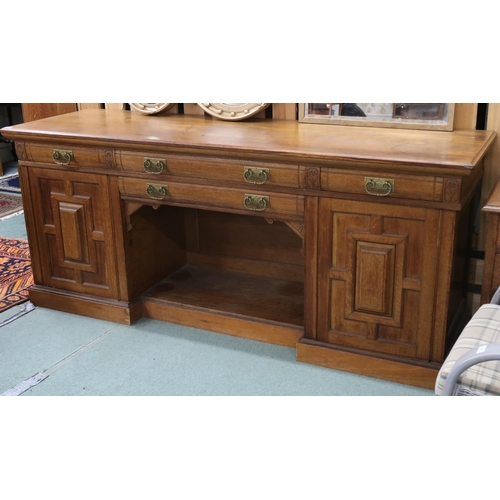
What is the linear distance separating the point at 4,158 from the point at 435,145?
15.2ft

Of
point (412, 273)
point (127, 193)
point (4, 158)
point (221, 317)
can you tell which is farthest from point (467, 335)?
point (4, 158)

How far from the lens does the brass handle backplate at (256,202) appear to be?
271 centimetres

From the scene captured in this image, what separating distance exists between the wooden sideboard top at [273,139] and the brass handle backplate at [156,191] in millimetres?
177

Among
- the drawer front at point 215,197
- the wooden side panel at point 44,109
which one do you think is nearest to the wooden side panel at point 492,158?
the drawer front at point 215,197

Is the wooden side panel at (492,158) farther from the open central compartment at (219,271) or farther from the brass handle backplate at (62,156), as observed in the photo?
the brass handle backplate at (62,156)

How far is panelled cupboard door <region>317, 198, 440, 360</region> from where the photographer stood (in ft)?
8.22

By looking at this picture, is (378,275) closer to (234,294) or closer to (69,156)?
(234,294)

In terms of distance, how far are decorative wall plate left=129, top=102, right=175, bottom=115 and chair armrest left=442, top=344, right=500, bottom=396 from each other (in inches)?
83.5

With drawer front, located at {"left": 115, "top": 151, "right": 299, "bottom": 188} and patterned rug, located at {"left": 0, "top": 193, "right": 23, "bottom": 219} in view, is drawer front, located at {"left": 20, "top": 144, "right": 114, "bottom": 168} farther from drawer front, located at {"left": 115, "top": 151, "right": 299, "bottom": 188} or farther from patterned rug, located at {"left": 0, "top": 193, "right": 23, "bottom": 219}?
patterned rug, located at {"left": 0, "top": 193, "right": 23, "bottom": 219}

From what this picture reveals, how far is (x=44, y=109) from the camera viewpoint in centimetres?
446

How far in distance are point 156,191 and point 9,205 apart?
2.54m

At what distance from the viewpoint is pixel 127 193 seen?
3.04 metres

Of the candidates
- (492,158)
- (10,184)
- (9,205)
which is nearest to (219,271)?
(492,158)

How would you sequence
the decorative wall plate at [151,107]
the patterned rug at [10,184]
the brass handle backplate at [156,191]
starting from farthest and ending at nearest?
the patterned rug at [10,184] < the decorative wall plate at [151,107] < the brass handle backplate at [156,191]
